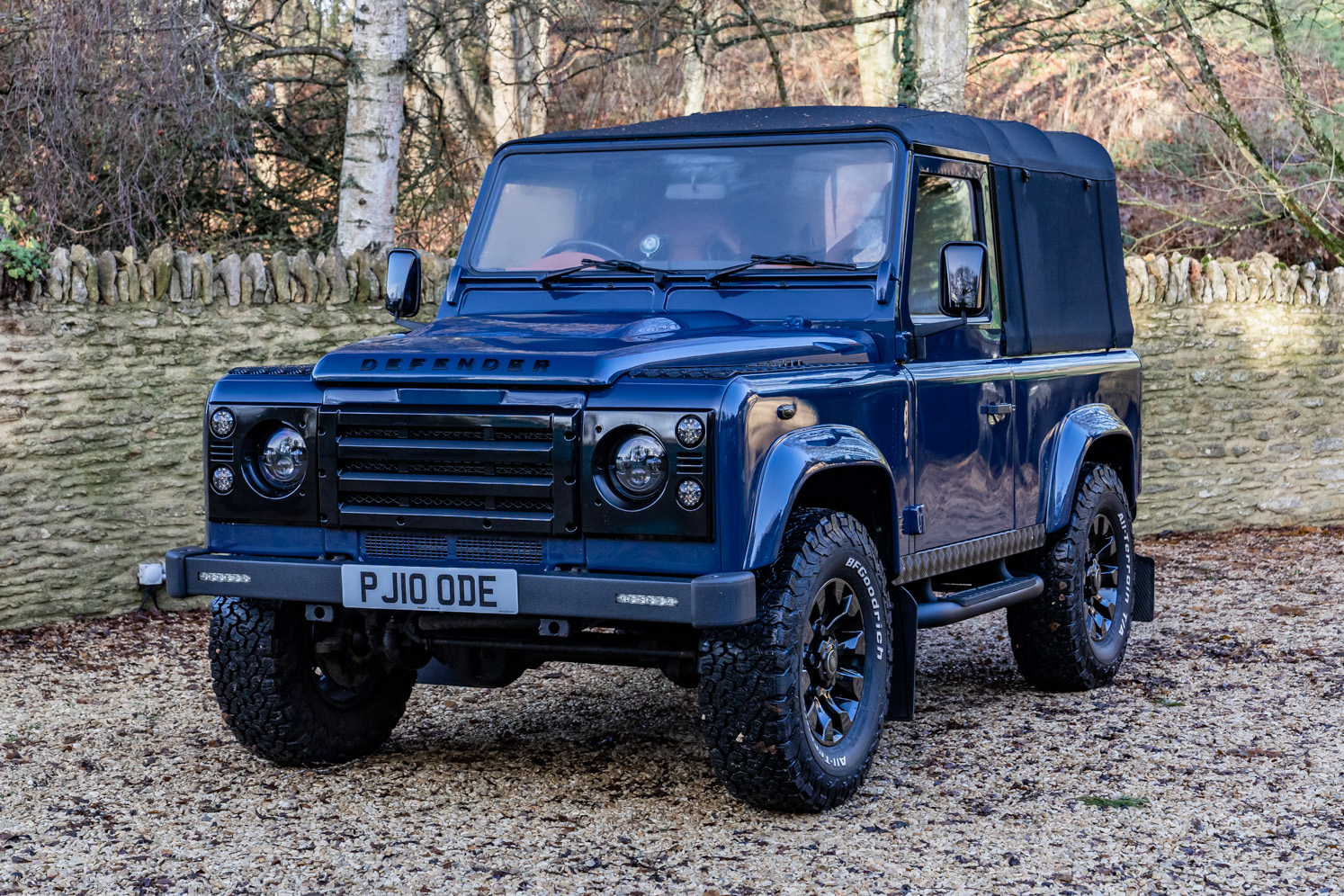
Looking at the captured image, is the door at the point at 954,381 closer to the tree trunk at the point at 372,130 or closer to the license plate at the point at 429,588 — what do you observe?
the license plate at the point at 429,588

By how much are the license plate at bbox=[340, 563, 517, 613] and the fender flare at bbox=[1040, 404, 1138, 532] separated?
8.83 feet

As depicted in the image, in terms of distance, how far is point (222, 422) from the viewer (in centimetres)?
468

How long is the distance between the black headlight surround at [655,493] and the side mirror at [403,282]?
187 centimetres

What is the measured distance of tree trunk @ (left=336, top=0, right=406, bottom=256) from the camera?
10273mm

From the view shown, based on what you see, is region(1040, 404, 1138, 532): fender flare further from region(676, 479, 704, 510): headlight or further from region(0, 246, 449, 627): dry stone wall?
region(0, 246, 449, 627): dry stone wall

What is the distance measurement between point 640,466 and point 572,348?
0.47m

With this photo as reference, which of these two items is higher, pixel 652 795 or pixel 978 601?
pixel 978 601

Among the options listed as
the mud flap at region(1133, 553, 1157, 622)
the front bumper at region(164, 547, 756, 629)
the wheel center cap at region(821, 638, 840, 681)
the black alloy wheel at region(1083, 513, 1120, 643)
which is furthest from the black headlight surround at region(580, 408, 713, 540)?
the mud flap at region(1133, 553, 1157, 622)

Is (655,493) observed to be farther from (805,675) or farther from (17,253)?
(17,253)

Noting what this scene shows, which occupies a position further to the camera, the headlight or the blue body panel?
the blue body panel

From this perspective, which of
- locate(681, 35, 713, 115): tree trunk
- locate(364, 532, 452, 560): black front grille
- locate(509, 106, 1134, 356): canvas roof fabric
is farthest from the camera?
locate(681, 35, 713, 115): tree trunk

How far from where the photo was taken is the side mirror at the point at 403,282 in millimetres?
5855

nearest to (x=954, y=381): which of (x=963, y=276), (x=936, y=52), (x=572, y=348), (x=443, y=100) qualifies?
(x=963, y=276)

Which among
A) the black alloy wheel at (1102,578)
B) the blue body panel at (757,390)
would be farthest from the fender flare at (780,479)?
the black alloy wheel at (1102,578)
